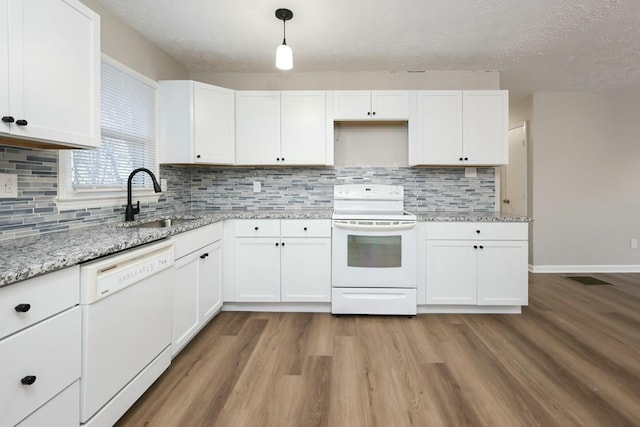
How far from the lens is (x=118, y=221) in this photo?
7.54 ft

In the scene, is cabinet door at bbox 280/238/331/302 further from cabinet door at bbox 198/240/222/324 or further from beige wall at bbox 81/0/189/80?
beige wall at bbox 81/0/189/80

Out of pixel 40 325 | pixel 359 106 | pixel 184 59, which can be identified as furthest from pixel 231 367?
pixel 184 59

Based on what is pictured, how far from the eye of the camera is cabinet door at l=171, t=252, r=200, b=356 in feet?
6.57

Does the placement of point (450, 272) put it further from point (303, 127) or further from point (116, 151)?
point (116, 151)

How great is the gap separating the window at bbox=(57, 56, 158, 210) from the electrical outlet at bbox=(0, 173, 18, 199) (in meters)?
0.24

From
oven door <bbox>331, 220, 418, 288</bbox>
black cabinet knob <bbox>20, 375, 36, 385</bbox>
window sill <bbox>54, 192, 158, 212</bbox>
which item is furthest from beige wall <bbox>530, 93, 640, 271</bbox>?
black cabinet knob <bbox>20, 375, 36, 385</bbox>

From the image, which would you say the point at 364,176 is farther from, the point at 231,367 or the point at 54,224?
the point at 54,224

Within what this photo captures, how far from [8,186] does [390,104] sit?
2.81 m

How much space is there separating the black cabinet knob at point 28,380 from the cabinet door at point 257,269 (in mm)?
1861

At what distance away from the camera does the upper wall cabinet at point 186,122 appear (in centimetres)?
282

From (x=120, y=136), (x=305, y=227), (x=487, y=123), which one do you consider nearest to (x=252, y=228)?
(x=305, y=227)

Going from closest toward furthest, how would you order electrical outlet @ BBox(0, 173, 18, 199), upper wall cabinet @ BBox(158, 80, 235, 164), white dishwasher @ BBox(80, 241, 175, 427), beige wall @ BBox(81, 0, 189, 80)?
white dishwasher @ BBox(80, 241, 175, 427) → electrical outlet @ BBox(0, 173, 18, 199) → beige wall @ BBox(81, 0, 189, 80) → upper wall cabinet @ BBox(158, 80, 235, 164)

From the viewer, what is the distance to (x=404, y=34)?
2.57 metres

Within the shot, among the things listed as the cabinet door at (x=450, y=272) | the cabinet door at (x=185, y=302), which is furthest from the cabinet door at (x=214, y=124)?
the cabinet door at (x=450, y=272)
